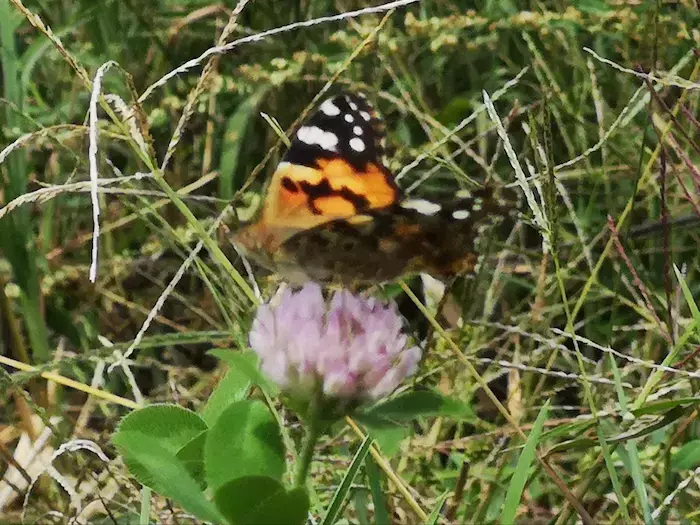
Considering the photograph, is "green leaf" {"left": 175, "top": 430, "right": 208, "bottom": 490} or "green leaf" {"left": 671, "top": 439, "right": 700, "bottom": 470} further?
"green leaf" {"left": 671, "top": 439, "right": 700, "bottom": 470}

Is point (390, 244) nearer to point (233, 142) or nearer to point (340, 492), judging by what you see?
point (340, 492)

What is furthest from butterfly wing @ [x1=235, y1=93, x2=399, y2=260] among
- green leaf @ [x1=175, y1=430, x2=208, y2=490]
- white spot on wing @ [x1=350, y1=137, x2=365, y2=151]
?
green leaf @ [x1=175, y1=430, x2=208, y2=490]

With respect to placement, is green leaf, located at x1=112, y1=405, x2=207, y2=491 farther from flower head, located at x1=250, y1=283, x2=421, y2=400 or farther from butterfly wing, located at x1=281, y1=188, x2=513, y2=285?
butterfly wing, located at x1=281, y1=188, x2=513, y2=285

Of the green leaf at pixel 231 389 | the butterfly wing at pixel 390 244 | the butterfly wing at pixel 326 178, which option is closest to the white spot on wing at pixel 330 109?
the butterfly wing at pixel 326 178

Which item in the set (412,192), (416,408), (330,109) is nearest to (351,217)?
(330,109)

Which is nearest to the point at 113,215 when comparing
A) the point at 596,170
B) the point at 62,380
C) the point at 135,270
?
the point at 135,270

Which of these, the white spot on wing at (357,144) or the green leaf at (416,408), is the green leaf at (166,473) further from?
the white spot on wing at (357,144)

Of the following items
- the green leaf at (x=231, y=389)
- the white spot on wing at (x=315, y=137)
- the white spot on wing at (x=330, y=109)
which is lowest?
the green leaf at (x=231, y=389)
